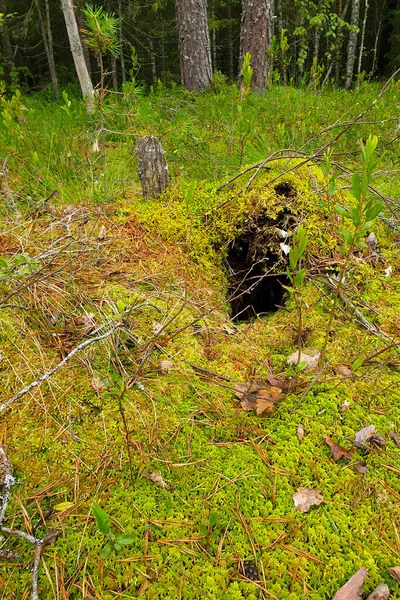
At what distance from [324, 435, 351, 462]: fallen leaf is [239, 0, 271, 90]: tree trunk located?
6.20 m

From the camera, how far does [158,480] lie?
1.50m

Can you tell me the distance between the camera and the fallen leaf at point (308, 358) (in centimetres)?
200

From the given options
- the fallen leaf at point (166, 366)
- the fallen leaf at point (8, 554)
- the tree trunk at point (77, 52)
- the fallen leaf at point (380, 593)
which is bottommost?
the fallen leaf at point (380, 593)

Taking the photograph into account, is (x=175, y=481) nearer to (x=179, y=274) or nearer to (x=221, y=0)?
(x=179, y=274)

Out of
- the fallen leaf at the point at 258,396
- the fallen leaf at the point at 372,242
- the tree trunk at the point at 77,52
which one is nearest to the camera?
the fallen leaf at the point at 258,396

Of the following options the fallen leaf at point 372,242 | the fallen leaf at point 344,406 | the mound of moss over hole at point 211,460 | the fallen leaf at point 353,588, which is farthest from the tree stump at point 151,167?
the fallen leaf at point 353,588

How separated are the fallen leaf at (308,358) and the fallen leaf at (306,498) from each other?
0.65 meters

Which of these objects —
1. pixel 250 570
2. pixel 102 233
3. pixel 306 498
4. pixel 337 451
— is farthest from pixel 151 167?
pixel 250 570

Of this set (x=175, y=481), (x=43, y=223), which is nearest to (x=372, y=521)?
(x=175, y=481)

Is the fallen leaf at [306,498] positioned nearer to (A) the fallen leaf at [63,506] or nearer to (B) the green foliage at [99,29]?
(A) the fallen leaf at [63,506]

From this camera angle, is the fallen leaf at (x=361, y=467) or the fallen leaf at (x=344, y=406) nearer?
the fallen leaf at (x=361, y=467)

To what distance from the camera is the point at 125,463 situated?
5.06ft

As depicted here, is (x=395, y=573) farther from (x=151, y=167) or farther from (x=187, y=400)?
(x=151, y=167)

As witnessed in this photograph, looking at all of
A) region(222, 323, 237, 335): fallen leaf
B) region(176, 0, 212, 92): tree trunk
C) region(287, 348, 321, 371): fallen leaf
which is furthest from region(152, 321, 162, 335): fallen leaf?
region(176, 0, 212, 92): tree trunk
